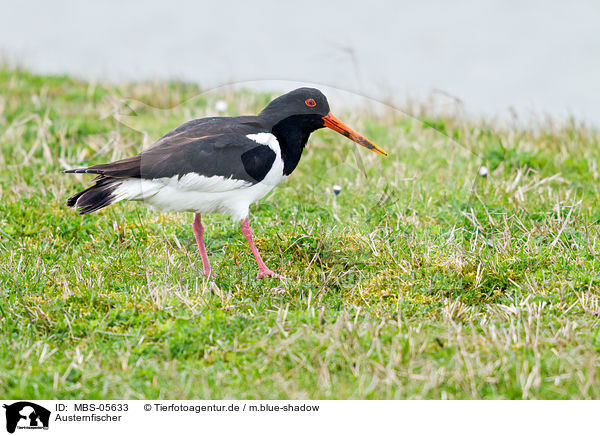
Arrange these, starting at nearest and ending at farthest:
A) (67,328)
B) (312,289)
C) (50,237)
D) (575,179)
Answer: (67,328)
(312,289)
(50,237)
(575,179)

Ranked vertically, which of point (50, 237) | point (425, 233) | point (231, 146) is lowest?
point (50, 237)

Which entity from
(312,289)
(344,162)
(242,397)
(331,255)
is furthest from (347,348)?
(344,162)

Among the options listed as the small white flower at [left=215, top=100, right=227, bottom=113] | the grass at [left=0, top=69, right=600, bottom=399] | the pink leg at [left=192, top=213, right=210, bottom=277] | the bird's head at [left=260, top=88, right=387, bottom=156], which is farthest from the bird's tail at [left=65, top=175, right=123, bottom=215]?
the small white flower at [left=215, top=100, right=227, bottom=113]

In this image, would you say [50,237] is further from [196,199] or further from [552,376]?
[552,376]

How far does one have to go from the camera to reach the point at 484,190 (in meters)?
6.96

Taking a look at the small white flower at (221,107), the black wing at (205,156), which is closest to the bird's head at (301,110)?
the black wing at (205,156)

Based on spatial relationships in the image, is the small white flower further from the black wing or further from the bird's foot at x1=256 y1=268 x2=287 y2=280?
the bird's foot at x1=256 y1=268 x2=287 y2=280

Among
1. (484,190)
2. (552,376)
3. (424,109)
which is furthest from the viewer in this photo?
(424,109)

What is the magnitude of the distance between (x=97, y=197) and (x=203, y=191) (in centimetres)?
79

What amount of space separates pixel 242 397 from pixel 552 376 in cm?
178

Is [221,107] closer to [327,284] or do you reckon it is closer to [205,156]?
[205,156]

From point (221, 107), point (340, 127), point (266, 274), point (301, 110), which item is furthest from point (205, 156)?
Answer: point (221, 107)
